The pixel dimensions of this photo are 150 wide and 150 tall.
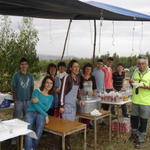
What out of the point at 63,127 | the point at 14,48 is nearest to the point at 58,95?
the point at 63,127

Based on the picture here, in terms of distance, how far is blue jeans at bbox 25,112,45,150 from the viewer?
340 cm

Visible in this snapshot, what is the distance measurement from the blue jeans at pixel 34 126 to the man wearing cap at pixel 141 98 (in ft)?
5.57

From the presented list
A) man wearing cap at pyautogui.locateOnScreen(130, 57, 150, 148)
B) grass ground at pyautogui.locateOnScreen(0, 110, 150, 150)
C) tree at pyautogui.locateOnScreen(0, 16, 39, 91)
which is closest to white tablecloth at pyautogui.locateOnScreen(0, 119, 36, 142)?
grass ground at pyautogui.locateOnScreen(0, 110, 150, 150)

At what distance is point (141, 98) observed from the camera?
4.51 meters

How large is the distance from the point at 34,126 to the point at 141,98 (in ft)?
5.96

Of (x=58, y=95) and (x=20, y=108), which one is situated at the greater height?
(x=58, y=95)

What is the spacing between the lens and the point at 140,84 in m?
4.43

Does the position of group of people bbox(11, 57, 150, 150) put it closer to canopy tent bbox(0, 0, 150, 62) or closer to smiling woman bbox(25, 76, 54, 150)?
smiling woman bbox(25, 76, 54, 150)

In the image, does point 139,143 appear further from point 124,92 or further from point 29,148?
point 29,148

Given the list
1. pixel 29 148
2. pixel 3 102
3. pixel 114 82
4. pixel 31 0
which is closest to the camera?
pixel 29 148

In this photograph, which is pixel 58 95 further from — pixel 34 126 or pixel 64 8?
pixel 64 8

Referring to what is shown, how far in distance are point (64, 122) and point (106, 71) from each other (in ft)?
8.06

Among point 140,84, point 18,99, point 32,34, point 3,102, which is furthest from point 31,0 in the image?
point 32,34

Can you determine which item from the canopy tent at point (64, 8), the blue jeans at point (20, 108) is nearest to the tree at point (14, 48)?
the canopy tent at point (64, 8)
